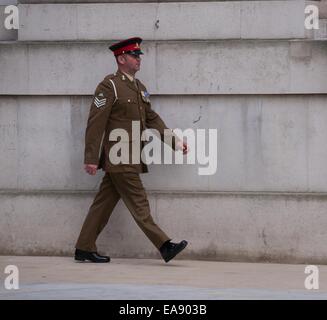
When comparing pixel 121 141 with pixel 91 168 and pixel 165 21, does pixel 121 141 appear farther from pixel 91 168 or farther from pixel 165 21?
pixel 165 21

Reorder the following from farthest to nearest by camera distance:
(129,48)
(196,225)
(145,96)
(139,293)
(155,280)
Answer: (196,225), (145,96), (129,48), (155,280), (139,293)

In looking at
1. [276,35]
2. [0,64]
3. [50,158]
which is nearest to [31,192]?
[50,158]

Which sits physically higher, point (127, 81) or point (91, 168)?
point (127, 81)

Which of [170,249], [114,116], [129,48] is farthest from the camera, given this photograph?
[114,116]

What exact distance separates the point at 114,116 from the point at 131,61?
0.56m

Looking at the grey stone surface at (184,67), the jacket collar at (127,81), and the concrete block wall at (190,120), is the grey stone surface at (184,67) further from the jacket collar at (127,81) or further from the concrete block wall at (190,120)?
the jacket collar at (127,81)

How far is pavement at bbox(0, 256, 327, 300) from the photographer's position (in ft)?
32.8

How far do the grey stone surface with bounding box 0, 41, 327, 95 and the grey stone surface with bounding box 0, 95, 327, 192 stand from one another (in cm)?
11

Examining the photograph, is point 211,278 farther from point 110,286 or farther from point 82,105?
point 82,105

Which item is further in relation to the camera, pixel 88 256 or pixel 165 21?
pixel 165 21

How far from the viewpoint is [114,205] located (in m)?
12.0

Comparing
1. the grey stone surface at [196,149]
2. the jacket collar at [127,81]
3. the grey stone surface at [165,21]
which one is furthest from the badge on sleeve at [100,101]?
the grey stone surface at [165,21]

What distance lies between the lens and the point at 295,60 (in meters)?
12.1

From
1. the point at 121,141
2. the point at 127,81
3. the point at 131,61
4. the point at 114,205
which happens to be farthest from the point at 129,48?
the point at 114,205
